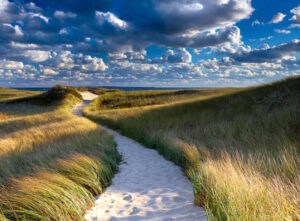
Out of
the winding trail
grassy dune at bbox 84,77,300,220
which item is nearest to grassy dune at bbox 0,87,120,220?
the winding trail

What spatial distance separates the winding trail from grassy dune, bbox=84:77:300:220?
0.36 metres

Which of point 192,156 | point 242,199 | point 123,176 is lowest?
point 123,176

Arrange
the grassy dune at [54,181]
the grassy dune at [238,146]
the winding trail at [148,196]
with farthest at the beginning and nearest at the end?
the winding trail at [148,196] → the grassy dune at [54,181] → the grassy dune at [238,146]

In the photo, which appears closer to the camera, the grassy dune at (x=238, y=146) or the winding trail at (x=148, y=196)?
the grassy dune at (x=238, y=146)

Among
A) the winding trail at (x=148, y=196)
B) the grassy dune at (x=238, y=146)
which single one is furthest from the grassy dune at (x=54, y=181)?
the grassy dune at (x=238, y=146)

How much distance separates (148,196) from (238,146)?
4.44 metres

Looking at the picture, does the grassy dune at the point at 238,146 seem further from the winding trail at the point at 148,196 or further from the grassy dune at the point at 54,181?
the grassy dune at the point at 54,181

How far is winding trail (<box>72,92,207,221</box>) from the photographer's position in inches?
212

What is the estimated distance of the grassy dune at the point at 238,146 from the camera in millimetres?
4371

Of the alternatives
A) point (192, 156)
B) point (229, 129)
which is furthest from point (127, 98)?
point (192, 156)

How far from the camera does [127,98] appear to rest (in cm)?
4872

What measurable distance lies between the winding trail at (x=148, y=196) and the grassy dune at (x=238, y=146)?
360mm

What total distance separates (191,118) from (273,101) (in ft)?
16.1

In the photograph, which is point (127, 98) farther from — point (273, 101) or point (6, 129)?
point (273, 101)
